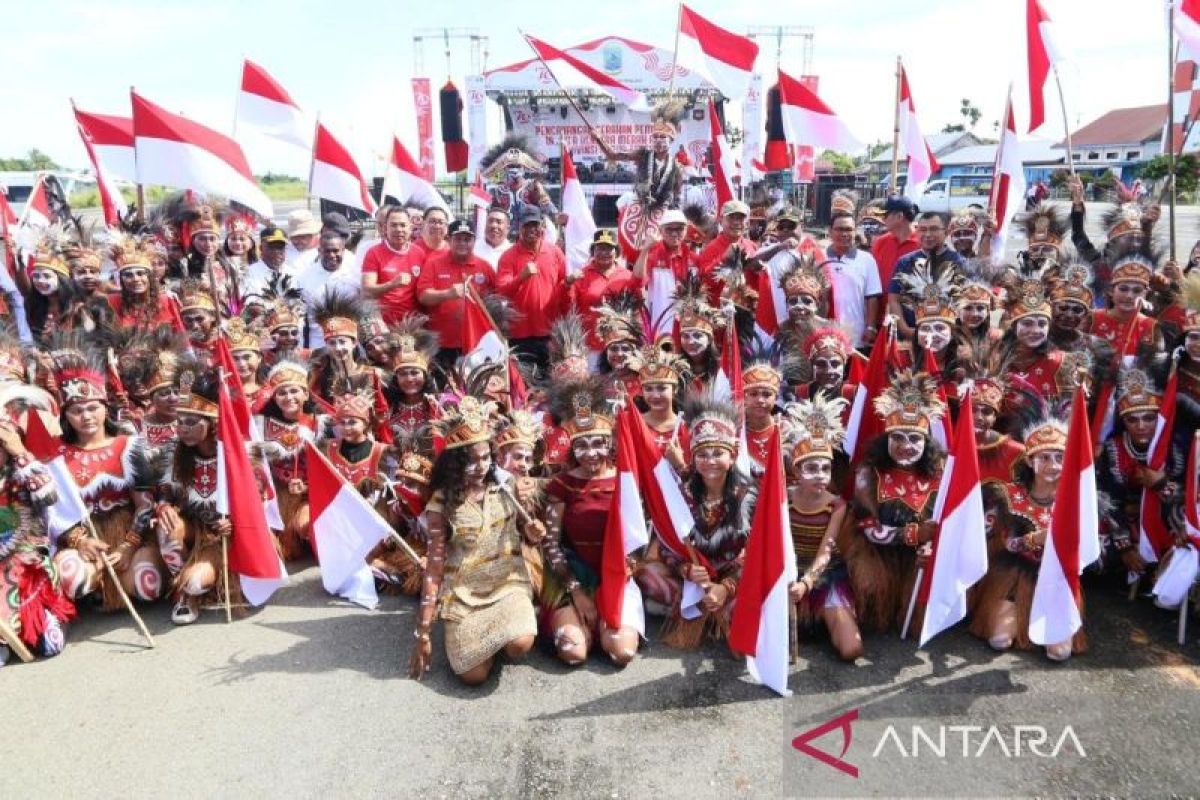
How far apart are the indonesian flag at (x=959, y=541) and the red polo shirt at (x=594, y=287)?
3479 millimetres

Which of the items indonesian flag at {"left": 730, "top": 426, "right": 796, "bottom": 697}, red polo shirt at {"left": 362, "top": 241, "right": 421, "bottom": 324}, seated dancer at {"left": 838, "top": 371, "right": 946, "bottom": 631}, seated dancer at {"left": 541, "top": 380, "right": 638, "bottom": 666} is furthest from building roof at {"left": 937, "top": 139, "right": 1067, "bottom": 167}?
indonesian flag at {"left": 730, "top": 426, "right": 796, "bottom": 697}

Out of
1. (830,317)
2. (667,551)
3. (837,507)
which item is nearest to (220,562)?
(667,551)

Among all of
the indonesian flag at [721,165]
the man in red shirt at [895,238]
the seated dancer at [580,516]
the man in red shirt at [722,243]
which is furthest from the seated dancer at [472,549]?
the indonesian flag at [721,165]

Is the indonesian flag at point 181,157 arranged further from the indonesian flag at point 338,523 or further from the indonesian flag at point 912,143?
the indonesian flag at point 912,143

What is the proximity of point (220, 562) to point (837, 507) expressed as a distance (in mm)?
3811

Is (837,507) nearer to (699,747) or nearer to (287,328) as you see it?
(699,747)

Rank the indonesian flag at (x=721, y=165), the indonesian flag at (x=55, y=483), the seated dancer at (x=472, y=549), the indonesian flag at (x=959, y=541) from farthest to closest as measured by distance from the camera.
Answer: the indonesian flag at (x=721, y=165)
the indonesian flag at (x=55, y=483)
the seated dancer at (x=472, y=549)
the indonesian flag at (x=959, y=541)

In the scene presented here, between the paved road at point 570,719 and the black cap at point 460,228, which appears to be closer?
the paved road at point 570,719

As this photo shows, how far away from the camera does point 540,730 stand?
3750mm

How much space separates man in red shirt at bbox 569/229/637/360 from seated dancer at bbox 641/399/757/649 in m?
2.58

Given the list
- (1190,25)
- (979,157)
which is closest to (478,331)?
(1190,25)

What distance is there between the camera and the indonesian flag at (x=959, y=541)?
4.06 m

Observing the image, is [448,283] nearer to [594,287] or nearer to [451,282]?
[451,282]

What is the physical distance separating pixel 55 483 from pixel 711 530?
12.6 feet
